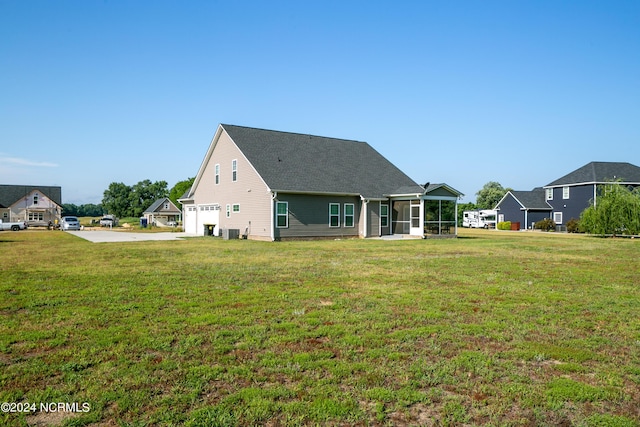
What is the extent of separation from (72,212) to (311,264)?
5870 inches

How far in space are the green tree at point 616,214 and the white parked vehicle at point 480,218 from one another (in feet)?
84.4

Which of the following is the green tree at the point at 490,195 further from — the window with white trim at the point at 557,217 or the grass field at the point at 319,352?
the grass field at the point at 319,352

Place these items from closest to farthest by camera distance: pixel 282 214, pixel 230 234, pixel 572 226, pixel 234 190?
pixel 282 214, pixel 230 234, pixel 234 190, pixel 572 226

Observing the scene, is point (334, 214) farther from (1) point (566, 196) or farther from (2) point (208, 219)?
(1) point (566, 196)

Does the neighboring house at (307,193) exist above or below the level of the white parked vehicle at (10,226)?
above

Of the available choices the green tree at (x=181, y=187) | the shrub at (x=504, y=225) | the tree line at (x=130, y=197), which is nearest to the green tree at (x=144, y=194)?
the tree line at (x=130, y=197)

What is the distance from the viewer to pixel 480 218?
64.9m

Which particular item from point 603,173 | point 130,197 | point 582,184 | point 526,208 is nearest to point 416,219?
point 582,184

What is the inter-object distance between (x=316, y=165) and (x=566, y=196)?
34.9 meters

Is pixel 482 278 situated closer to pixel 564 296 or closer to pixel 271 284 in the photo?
pixel 564 296

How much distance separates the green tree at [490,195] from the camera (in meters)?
87.7

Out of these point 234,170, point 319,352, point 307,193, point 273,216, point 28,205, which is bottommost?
point 319,352

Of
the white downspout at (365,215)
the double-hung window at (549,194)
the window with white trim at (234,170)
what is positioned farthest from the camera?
the double-hung window at (549,194)

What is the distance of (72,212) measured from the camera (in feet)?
460
